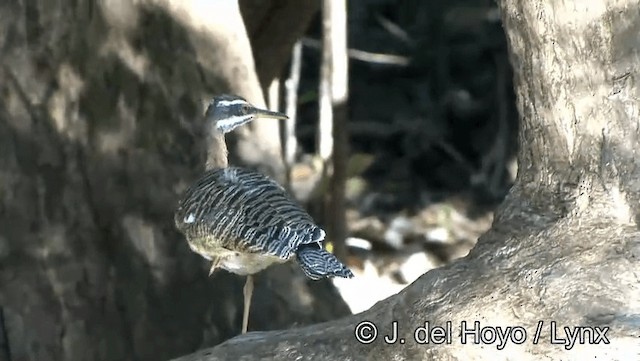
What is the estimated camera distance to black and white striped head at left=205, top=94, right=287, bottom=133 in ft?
13.5

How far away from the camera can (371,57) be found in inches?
335

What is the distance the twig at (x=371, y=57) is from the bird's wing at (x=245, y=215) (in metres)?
4.57

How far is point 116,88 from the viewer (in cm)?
452

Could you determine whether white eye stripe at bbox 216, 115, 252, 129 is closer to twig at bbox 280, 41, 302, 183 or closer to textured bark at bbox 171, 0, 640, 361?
textured bark at bbox 171, 0, 640, 361

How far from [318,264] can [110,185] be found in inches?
58.9

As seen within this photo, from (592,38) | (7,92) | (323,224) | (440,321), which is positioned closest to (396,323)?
(440,321)

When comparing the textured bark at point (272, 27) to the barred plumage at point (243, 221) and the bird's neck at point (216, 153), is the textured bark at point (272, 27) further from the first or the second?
the barred plumage at point (243, 221)

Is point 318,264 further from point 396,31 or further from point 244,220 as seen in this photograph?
point 396,31

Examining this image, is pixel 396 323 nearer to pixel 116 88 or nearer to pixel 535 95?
pixel 535 95

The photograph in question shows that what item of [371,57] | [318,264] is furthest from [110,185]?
[371,57]

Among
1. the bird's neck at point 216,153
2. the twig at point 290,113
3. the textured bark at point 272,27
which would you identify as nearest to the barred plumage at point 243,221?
the bird's neck at point 216,153

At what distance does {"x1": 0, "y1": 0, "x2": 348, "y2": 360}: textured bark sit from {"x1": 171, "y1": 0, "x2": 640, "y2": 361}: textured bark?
1655mm

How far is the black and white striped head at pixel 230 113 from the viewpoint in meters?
4.12

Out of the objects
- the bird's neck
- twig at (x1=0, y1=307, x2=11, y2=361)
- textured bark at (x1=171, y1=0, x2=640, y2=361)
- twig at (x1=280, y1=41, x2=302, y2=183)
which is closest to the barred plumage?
the bird's neck
